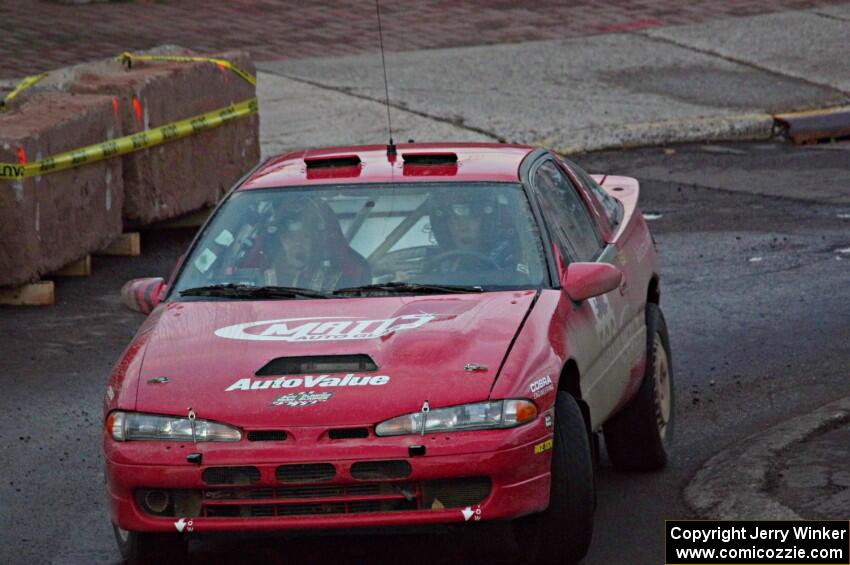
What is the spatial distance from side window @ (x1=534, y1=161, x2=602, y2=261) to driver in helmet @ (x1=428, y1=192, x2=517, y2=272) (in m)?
0.21

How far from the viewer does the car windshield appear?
702 centimetres

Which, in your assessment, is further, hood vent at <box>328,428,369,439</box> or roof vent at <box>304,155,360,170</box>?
roof vent at <box>304,155,360,170</box>

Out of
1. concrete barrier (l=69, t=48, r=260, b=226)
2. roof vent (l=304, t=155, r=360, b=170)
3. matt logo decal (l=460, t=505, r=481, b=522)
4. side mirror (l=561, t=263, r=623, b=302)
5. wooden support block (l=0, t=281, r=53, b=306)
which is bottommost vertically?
wooden support block (l=0, t=281, r=53, b=306)

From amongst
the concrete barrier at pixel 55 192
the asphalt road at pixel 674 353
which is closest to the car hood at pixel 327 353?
the asphalt road at pixel 674 353

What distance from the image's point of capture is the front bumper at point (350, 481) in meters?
→ 5.87

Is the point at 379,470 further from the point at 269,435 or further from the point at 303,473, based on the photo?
the point at 269,435

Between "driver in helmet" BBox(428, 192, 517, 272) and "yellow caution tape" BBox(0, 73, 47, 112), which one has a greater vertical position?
"driver in helmet" BBox(428, 192, 517, 272)

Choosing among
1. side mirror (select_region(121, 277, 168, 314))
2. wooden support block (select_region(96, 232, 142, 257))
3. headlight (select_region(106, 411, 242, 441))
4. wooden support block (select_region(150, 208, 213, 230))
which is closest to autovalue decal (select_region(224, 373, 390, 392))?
headlight (select_region(106, 411, 242, 441))

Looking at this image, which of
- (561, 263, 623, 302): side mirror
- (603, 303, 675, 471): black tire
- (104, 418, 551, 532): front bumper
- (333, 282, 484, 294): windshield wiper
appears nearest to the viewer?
(104, 418, 551, 532): front bumper

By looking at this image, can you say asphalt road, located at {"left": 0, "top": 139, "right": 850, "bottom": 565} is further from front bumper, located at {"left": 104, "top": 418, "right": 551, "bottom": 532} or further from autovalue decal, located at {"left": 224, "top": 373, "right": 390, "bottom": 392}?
autovalue decal, located at {"left": 224, "top": 373, "right": 390, "bottom": 392}

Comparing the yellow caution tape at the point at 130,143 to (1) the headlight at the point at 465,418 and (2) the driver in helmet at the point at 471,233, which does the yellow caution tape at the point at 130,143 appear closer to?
(2) the driver in helmet at the point at 471,233

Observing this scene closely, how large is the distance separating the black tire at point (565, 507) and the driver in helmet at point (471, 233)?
955 mm

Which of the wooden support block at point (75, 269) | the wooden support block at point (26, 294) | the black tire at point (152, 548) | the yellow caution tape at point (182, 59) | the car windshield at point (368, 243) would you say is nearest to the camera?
the black tire at point (152, 548)

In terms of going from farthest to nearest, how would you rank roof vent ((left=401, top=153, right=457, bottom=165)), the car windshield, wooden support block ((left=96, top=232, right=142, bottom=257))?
1. wooden support block ((left=96, top=232, right=142, bottom=257))
2. roof vent ((left=401, top=153, right=457, bottom=165))
3. the car windshield
